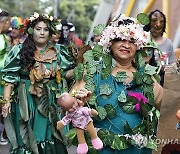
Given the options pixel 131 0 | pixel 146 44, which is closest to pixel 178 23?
pixel 131 0

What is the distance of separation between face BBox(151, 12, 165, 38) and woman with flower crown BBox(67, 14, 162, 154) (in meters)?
2.54

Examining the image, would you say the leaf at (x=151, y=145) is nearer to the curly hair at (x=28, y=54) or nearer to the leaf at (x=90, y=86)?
the leaf at (x=90, y=86)

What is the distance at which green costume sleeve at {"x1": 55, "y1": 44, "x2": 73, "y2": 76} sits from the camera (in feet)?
20.1

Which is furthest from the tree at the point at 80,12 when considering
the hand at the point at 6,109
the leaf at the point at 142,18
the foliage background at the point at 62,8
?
the leaf at the point at 142,18

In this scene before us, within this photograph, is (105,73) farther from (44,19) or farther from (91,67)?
(44,19)

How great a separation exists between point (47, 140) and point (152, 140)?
191 centimetres

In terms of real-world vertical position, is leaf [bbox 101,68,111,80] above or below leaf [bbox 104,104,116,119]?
above

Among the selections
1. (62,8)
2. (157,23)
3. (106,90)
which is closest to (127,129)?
(106,90)

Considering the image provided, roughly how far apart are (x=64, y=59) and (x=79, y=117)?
2174mm

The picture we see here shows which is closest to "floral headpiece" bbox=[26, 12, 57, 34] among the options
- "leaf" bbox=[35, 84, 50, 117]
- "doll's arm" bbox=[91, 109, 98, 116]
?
"leaf" bbox=[35, 84, 50, 117]

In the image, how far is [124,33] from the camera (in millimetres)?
4551

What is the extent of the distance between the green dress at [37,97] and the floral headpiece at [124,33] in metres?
1.48

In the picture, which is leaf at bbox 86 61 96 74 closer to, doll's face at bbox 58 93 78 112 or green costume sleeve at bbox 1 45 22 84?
doll's face at bbox 58 93 78 112

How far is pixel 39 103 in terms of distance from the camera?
6.14 metres
